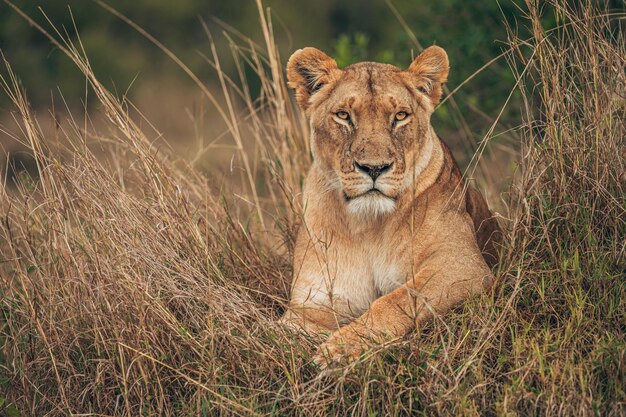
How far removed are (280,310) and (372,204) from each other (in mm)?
808

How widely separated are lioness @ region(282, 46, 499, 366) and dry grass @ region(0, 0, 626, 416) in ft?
0.66

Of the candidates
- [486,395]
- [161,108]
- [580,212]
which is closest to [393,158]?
[580,212]

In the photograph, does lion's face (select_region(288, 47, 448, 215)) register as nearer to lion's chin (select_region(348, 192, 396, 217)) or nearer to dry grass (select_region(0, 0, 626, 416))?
lion's chin (select_region(348, 192, 396, 217))

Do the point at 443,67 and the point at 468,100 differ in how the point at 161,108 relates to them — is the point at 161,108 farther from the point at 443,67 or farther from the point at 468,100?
the point at 443,67

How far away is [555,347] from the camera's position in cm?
335

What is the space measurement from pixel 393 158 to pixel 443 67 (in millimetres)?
585

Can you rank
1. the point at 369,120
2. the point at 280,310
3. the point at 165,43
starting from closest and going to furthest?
1. the point at 369,120
2. the point at 280,310
3. the point at 165,43

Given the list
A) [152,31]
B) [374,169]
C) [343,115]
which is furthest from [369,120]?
[152,31]

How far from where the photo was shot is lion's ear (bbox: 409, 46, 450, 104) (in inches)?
161

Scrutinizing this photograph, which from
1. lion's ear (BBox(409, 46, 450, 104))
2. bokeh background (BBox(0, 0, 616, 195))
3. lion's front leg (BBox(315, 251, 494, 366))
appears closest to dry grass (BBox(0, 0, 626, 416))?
lion's front leg (BBox(315, 251, 494, 366))

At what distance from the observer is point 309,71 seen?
419cm

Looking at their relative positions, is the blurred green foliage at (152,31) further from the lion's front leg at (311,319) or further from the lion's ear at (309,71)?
the lion's front leg at (311,319)

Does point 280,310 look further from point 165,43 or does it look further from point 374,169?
point 165,43

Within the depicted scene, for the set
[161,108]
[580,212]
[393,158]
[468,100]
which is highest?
[393,158]
